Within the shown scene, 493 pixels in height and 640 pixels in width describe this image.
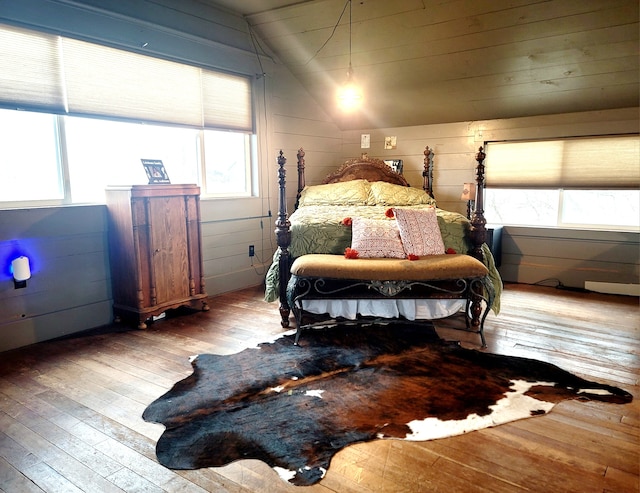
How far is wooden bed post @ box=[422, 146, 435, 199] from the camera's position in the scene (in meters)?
4.95

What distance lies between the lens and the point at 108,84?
3309mm

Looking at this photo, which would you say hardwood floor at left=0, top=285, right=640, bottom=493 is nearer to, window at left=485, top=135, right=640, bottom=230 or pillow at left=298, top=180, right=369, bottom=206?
window at left=485, top=135, right=640, bottom=230

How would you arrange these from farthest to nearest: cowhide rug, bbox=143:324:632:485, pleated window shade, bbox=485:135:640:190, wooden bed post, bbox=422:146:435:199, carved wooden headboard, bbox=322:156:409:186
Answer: carved wooden headboard, bbox=322:156:409:186 < wooden bed post, bbox=422:146:435:199 < pleated window shade, bbox=485:135:640:190 < cowhide rug, bbox=143:324:632:485

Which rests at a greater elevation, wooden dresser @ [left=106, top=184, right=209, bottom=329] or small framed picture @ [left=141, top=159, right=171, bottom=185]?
small framed picture @ [left=141, top=159, right=171, bottom=185]

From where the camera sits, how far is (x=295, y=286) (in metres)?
3.06

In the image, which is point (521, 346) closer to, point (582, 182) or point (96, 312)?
point (582, 182)

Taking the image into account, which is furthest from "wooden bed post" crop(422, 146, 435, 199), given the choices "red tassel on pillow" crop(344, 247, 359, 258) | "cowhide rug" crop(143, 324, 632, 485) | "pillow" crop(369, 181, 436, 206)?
"cowhide rug" crop(143, 324, 632, 485)

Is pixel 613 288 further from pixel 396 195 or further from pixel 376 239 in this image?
pixel 376 239

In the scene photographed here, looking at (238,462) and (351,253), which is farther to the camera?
(351,253)

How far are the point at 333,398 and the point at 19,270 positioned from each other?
7.23 feet

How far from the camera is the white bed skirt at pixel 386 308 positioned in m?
3.47

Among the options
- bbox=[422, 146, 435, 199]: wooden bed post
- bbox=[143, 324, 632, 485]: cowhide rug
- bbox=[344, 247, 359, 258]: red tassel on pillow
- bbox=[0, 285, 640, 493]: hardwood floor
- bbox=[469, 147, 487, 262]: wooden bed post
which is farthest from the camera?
bbox=[422, 146, 435, 199]: wooden bed post

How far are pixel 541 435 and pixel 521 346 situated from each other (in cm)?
111

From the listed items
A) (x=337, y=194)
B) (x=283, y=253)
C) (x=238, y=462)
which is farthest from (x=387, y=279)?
(x=337, y=194)
